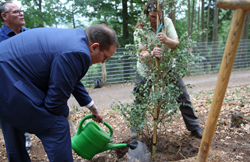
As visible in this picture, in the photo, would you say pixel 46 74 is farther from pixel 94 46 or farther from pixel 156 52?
pixel 156 52

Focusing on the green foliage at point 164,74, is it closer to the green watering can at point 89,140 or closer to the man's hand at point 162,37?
the man's hand at point 162,37

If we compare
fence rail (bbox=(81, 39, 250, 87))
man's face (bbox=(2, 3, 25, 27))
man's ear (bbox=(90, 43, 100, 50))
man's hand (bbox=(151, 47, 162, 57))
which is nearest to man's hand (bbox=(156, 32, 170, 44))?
man's hand (bbox=(151, 47, 162, 57))

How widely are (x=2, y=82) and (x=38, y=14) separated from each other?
8855 millimetres

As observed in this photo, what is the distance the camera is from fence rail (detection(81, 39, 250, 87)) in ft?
30.5

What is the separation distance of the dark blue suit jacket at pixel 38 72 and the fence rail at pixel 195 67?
23.4 ft

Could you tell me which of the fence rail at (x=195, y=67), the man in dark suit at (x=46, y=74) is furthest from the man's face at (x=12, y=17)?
the fence rail at (x=195, y=67)

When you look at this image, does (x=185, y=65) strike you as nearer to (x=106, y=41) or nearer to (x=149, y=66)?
(x=149, y=66)

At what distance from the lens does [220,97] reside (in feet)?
4.40

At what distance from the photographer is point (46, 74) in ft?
5.16

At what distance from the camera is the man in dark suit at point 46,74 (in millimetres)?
1484

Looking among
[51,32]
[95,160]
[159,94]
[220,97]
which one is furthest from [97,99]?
[220,97]

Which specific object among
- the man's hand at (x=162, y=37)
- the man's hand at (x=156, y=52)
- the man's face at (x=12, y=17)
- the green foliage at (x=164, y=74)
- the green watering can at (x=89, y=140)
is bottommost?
the green watering can at (x=89, y=140)

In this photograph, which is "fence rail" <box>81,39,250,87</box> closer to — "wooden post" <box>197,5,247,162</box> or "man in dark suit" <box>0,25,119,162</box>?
"man in dark suit" <box>0,25,119,162</box>

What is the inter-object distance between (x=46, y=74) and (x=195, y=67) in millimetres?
10295
